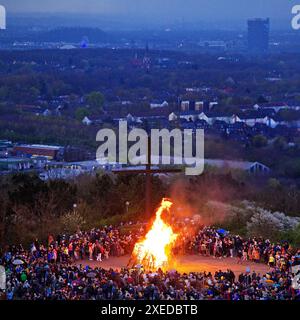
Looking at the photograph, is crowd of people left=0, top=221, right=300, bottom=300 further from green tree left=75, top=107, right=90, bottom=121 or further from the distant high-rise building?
the distant high-rise building

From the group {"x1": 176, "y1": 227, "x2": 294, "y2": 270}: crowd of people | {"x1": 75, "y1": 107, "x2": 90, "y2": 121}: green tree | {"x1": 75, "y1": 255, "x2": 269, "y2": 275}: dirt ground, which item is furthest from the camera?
{"x1": 75, "y1": 107, "x2": 90, "y2": 121}: green tree

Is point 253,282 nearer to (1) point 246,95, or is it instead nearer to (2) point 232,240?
(2) point 232,240

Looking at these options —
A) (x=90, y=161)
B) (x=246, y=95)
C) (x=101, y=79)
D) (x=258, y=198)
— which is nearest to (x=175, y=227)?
(x=258, y=198)

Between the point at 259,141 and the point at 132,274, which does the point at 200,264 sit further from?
the point at 259,141

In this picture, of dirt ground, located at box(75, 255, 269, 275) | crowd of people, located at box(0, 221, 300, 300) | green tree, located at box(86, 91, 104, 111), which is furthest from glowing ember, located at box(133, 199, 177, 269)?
green tree, located at box(86, 91, 104, 111)

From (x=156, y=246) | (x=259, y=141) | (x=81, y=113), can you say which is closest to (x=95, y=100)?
(x=81, y=113)

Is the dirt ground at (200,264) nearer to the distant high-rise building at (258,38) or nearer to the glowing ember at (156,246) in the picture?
the glowing ember at (156,246)

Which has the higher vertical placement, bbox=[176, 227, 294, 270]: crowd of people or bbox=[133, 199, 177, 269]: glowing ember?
bbox=[133, 199, 177, 269]: glowing ember
